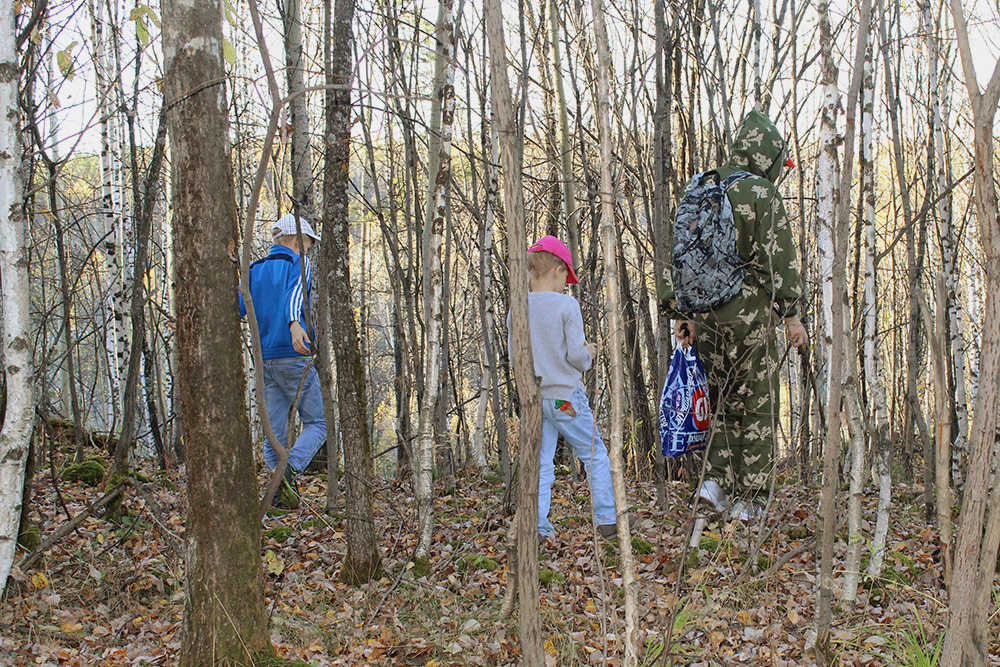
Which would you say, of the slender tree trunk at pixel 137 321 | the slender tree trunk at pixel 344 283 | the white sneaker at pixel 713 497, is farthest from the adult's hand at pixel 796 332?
the slender tree trunk at pixel 137 321

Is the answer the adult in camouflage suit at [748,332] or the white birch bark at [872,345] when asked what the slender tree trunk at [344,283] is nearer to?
the adult in camouflage suit at [748,332]

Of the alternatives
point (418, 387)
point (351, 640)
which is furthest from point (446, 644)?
point (418, 387)

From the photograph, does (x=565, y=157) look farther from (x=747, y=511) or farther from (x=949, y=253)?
(x=747, y=511)

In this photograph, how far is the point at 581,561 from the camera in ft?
12.7

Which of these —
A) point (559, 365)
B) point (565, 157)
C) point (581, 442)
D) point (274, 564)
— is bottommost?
point (274, 564)

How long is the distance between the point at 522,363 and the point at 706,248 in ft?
6.76

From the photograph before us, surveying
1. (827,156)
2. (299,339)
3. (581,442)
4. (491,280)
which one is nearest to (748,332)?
(581,442)

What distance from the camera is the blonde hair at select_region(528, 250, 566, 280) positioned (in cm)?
389

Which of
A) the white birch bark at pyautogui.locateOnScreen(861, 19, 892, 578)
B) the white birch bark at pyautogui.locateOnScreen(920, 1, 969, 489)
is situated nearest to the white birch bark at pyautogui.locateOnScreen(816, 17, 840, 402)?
the white birch bark at pyautogui.locateOnScreen(861, 19, 892, 578)

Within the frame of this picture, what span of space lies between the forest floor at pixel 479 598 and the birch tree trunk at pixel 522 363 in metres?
0.25

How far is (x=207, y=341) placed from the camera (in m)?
2.34

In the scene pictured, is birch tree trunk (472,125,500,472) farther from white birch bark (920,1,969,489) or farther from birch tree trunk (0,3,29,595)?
white birch bark (920,1,969,489)

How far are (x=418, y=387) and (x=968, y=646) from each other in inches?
152

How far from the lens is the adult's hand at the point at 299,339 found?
461 cm
